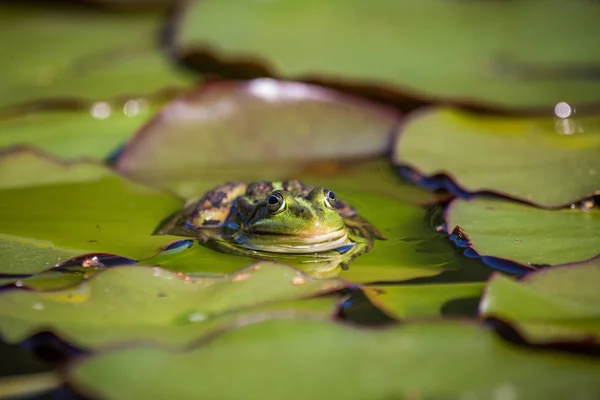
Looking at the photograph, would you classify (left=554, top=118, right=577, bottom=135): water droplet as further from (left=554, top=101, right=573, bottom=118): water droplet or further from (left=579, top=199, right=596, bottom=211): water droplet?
(left=579, top=199, right=596, bottom=211): water droplet

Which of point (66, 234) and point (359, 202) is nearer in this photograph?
point (66, 234)

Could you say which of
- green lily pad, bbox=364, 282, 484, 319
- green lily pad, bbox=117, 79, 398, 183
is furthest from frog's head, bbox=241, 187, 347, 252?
green lily pad, bbox=117, 79, 398, 183

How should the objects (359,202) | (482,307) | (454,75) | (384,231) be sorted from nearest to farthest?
(482,307), (384,231), (359,202), (454,75)

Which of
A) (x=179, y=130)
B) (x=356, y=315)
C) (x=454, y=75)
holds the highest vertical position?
(x=454, y=75)

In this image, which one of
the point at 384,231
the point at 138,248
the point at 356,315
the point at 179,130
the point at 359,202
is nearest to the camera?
the point at 356,315

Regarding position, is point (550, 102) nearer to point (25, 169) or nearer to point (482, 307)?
point (482, 307)

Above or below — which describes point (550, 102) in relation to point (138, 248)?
above

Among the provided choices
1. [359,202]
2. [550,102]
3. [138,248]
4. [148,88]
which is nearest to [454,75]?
[550,102]

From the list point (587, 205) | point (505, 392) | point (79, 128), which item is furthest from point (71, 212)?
point (587, 205)
